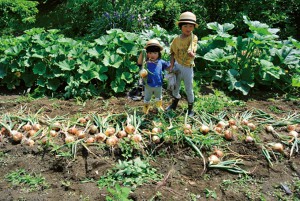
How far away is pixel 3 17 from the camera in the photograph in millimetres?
7219

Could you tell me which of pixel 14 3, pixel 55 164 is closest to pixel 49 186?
pixel 55 164

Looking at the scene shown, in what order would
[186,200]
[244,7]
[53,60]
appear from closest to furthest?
1. [186,200]
2. [53,60]
3. [244,7]

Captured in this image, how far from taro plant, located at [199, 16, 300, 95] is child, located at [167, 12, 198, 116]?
1.05 meters

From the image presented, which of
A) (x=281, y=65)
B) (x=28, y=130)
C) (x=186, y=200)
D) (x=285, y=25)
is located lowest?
(x=186, y=200)

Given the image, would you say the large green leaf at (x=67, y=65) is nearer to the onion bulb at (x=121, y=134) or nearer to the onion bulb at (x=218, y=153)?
the onion bulb at (x=121, y=134)

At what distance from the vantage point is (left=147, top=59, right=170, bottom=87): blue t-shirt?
3.97 meters

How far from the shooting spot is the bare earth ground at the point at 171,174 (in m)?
3.26

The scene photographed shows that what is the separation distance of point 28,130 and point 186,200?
1984 mm

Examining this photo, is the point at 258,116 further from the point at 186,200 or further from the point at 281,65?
the point at 186,200

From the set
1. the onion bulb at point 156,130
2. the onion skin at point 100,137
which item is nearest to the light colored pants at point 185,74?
the onion bulb at point 156,130

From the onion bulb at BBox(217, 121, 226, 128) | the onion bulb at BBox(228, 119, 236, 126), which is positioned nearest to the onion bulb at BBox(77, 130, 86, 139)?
the onion bulb at BBox(217, 121, 226, 128)

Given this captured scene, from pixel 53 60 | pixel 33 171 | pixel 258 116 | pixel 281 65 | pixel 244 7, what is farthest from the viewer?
pixel 244 7

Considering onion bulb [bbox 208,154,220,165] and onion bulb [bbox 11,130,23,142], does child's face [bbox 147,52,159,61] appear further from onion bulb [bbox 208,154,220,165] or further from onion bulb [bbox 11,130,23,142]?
onion bulb [bbox 11,130,23,142]

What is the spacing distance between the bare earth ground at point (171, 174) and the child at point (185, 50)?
2.64 ft
